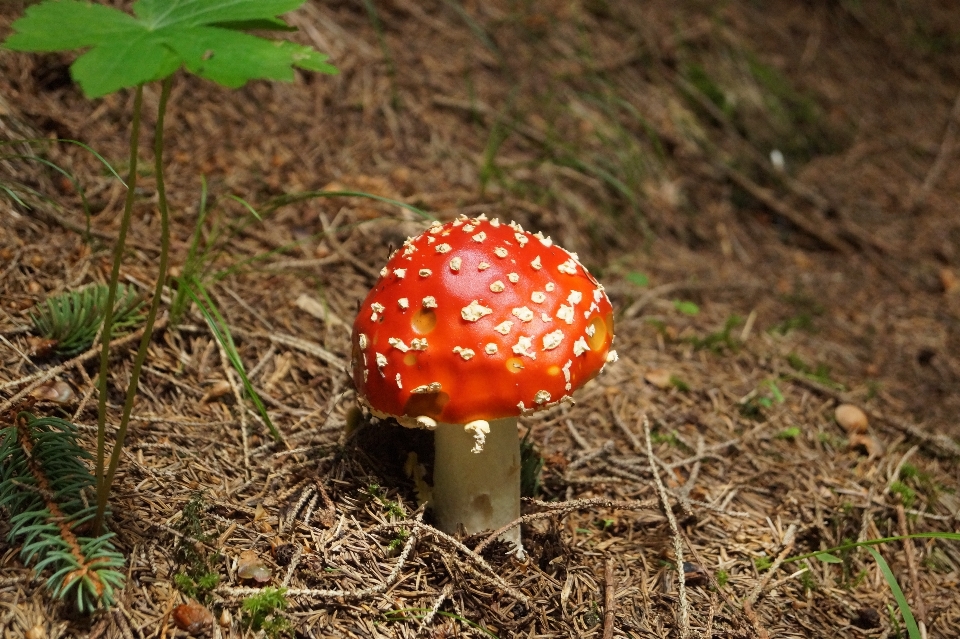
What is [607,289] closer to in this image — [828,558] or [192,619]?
[828,558]

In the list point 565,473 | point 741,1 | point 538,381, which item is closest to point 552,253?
point 538,381

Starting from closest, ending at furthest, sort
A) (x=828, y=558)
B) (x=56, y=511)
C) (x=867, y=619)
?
(x=56, y=511) < (x=867, y=619) < (x=828, y=558)

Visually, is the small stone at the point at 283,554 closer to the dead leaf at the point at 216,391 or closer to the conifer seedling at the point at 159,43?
the dead leaf at the point at 216,391

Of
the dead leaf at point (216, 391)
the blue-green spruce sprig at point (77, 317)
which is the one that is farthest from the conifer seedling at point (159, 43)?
the dead leaf at point (216, 391)

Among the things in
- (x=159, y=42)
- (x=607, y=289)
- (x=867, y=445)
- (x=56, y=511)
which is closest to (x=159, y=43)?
(x=159, y=42)

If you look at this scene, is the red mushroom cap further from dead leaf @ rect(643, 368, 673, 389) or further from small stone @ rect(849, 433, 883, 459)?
small stone @ rect(849, 433, 883, 459)

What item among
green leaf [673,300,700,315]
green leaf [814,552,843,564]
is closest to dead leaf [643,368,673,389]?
green leaf [673,300,700,315]
